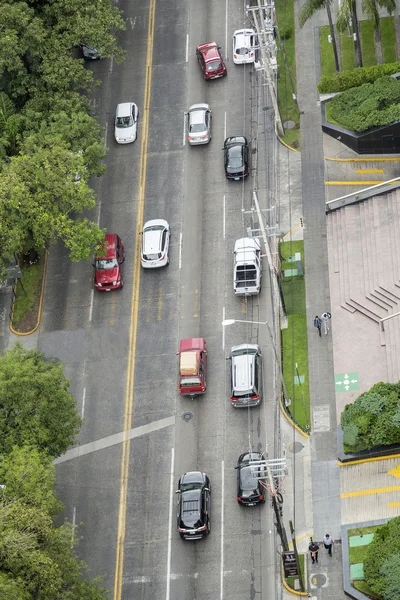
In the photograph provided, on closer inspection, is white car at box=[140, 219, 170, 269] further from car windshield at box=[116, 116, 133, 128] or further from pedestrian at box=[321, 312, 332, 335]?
pedestrian at box=[321, 312, 332, 335]

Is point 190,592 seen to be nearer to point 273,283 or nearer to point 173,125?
point 273,283

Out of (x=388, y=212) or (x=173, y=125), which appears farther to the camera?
(x=173, y=125)

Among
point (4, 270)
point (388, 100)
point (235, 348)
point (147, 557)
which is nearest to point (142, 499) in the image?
point (147, 557)

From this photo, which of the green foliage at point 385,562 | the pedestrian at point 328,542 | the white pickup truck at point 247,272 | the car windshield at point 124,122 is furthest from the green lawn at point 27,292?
the green foliage at point 385,562

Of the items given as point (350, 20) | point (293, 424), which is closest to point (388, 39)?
point (350, 20)

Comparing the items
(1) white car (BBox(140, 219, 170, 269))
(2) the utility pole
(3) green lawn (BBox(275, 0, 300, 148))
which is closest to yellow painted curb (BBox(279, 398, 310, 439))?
(1) white car (BBox(140, 219, 170, 269))

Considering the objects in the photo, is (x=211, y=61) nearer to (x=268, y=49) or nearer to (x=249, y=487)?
(x=268, y=49)
